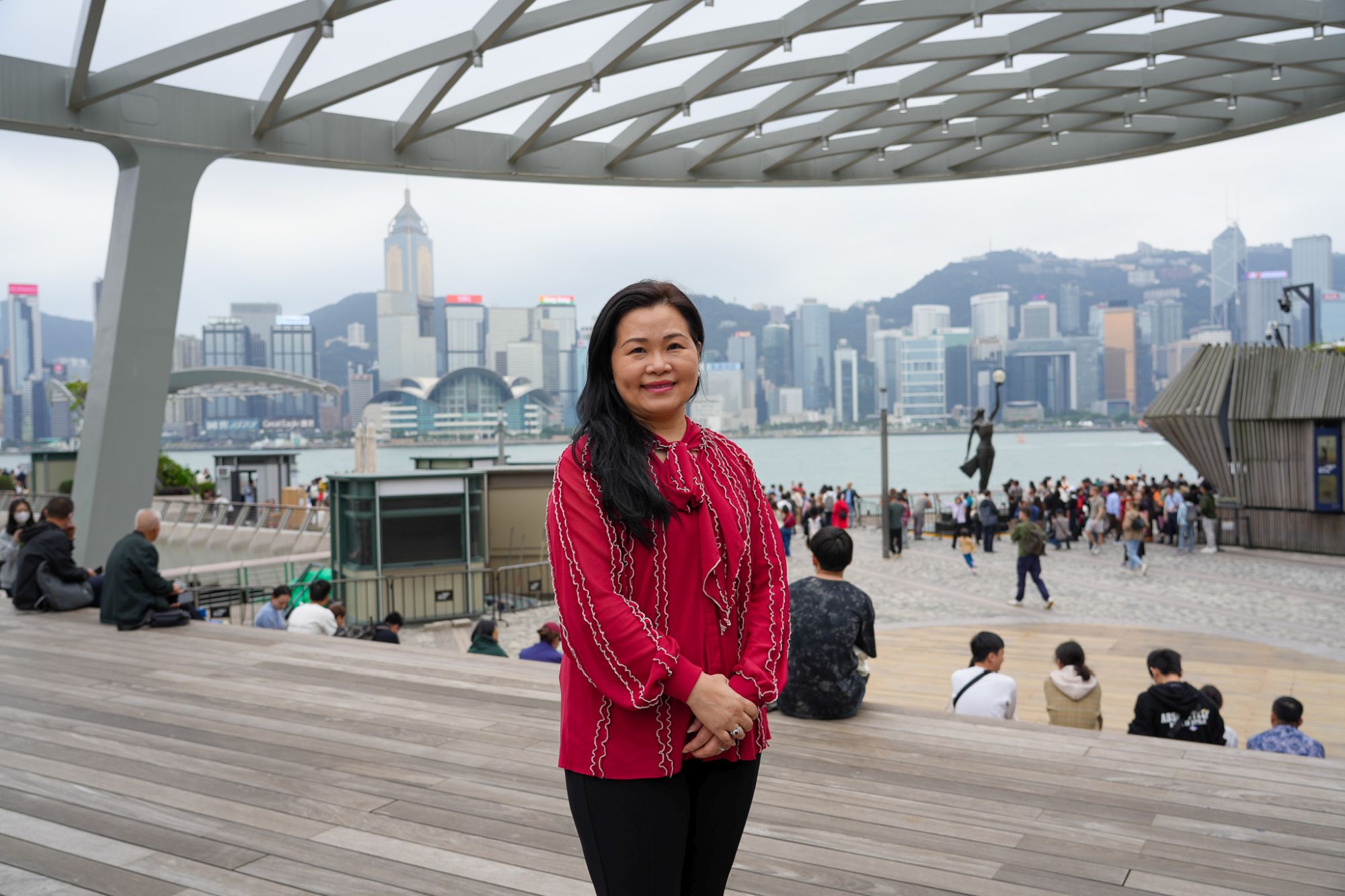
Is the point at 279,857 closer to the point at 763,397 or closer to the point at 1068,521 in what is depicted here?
the point at 1068,521

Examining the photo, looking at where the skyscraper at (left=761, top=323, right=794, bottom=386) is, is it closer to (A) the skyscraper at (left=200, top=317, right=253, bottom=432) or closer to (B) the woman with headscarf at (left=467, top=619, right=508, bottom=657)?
(A) the skyscraper at (left=200, top=317, right=253, bottom=432)

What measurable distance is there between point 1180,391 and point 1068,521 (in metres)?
4.03

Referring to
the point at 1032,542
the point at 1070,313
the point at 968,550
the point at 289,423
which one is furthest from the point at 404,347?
the point at 1032,542

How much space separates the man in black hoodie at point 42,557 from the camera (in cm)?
862

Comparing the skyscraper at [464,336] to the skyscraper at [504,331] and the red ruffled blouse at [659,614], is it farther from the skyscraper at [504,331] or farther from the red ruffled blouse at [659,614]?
the red ruffled blouse at [659,614]

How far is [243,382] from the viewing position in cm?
3259

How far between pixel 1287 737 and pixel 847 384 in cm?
12871

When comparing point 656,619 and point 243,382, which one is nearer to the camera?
point 656,619

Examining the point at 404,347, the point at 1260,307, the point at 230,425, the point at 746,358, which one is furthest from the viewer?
the point at 404,347

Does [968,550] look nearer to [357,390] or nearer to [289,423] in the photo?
[289,423]

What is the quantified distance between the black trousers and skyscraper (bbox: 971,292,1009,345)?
17986 cm

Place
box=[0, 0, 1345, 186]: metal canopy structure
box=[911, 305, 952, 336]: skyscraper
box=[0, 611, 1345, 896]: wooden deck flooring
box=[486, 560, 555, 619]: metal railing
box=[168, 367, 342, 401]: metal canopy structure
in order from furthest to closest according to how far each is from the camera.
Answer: box=[911, 305, 952, 336]: skyscraper
box=[168, 367, 342, 401]: metal canopy structure
box=[486, 560, 555, 619]: metal railing
box=[0, 0, 1345, 186]: metal canopy structure
box=[0, 611, 1345, 896]: wooden deck flooring

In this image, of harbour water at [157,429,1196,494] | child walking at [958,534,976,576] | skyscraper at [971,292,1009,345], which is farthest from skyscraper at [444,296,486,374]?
child walking at [958,534,976,576]

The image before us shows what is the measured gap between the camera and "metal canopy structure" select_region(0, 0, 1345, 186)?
9.47 m
